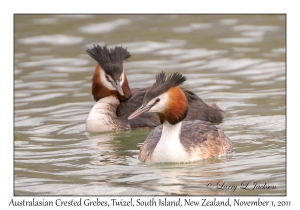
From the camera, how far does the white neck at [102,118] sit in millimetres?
13500

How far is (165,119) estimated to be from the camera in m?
10.9

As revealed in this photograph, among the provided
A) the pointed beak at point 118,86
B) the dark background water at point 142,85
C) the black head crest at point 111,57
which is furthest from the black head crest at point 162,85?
A: the black head crest at point 111,57

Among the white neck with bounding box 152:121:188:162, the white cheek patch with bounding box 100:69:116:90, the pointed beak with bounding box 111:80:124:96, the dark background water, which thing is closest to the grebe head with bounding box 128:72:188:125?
the white neck with bounding box 152:121:188:162

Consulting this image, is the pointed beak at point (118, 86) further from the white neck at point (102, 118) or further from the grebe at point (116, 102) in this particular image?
the white neck at point (102, 118)

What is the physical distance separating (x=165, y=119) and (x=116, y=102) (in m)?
3.26

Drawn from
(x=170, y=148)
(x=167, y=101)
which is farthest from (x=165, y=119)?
(x=170, y=148)

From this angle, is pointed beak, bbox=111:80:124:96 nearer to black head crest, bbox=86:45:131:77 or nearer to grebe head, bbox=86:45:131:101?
grebe head, bbox=86:45:131:101

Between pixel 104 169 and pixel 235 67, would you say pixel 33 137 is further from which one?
pixel 235 67

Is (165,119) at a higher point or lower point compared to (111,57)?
lower

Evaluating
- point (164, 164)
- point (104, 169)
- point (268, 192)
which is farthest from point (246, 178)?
point (104, 169)

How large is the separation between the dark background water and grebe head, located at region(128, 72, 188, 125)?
68 cm

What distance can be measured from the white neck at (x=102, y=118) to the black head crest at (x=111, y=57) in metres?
0.59

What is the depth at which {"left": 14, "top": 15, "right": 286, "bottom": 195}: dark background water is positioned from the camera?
10203 millimetres

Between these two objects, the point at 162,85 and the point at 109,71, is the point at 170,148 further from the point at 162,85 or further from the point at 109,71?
the point at 109,71
